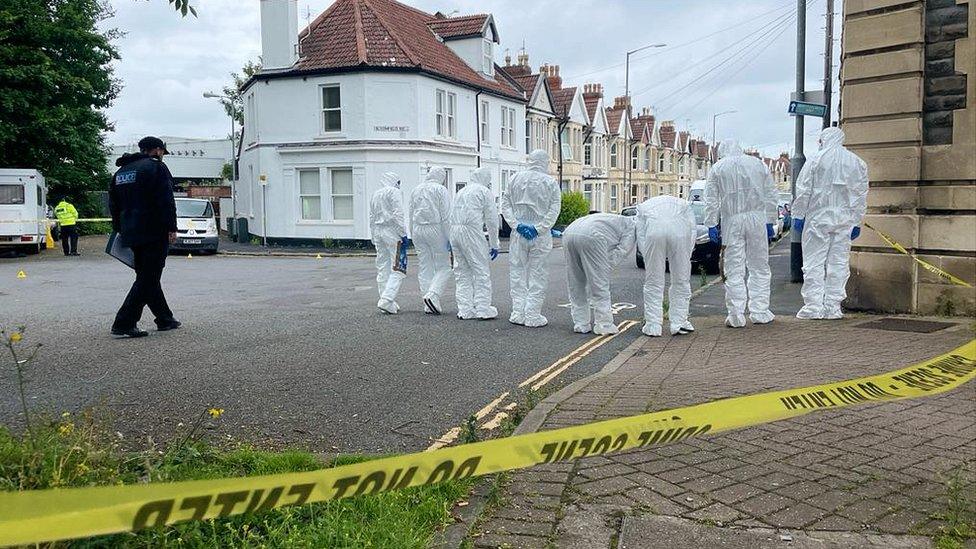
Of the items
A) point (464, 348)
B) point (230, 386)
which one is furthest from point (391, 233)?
point (230, 386)

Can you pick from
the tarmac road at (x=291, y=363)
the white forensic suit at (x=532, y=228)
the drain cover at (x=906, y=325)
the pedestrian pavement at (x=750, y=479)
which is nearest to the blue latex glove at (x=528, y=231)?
the white forensic suit at (x=532, y=228)

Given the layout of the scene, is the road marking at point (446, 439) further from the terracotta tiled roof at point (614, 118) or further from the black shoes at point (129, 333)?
the terracotta tiled roof at point (614, 118)

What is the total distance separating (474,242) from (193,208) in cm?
1832

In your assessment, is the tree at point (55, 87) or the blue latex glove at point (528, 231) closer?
the blue latex glove at point (528, 231)

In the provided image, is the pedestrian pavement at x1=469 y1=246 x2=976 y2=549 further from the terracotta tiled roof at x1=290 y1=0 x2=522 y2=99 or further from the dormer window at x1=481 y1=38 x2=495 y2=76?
the dormer window at x1=481 y1=38 x2=495 y2=76

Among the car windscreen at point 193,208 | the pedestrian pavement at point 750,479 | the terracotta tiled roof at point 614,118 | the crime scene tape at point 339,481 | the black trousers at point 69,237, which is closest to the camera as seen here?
the crime scene tape at point 339,481

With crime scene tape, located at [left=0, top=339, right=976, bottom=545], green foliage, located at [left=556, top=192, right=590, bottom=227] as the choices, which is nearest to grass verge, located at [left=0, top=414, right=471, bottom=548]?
crime scene tape, located at [left=0, top=339, right=976, bottom=545]

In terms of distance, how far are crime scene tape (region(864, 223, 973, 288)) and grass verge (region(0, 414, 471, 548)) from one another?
7.92 meters

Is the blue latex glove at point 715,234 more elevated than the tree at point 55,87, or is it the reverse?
the tree at point 55,87

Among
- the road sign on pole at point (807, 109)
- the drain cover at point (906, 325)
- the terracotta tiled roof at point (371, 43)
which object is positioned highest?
the terracotta tiled roof at point (371, 43)

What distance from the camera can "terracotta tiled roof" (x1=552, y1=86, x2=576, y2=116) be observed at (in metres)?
46.1

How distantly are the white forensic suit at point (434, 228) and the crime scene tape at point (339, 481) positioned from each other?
741 cm

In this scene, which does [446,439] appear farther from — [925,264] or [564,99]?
[564,99]

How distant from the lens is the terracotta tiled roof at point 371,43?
28328 mm
